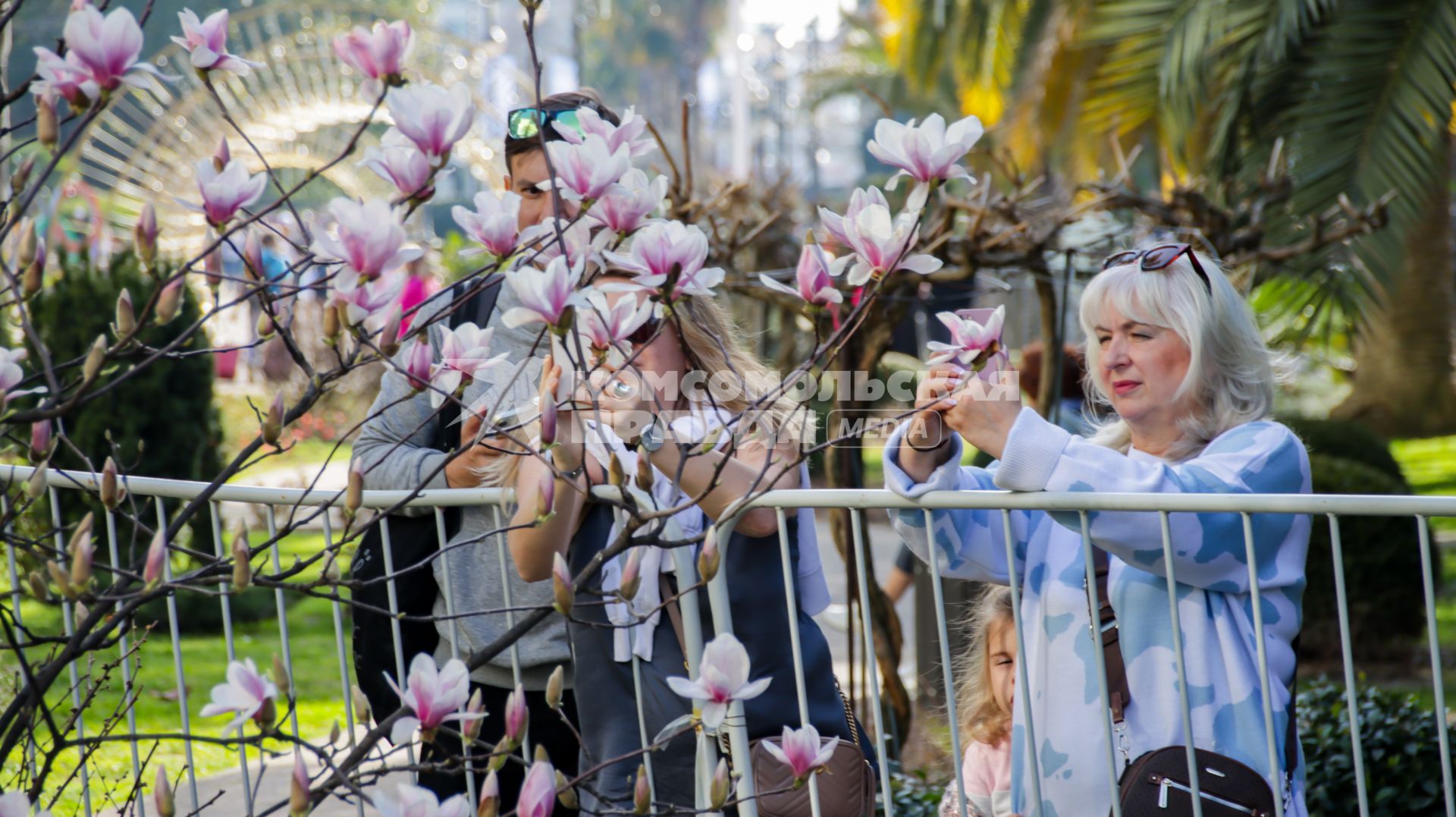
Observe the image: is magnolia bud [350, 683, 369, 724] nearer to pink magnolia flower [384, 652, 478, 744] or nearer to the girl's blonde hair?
pink magnolia flower [384, 652, 478, 744]

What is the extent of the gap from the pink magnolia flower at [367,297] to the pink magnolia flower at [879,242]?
1.60 feet

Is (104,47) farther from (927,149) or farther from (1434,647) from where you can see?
(1434,647)

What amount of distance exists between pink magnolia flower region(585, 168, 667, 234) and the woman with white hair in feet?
2.01

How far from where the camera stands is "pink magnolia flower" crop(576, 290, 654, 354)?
1.40m

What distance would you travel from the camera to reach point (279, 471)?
458 inches

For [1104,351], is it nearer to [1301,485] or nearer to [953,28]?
[1301,485]

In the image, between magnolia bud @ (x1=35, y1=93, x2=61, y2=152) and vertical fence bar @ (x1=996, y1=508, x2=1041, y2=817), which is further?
vertical fence bar @ (x1=996, y1=508, x2=1041, y2=817)

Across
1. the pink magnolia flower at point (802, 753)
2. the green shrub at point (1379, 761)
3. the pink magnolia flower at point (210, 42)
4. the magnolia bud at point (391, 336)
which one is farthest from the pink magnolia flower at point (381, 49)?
the green shrub at point (1379, 761)

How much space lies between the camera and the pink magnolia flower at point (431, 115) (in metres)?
1.25

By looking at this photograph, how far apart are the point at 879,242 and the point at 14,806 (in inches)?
39.8

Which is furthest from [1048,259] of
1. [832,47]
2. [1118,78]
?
[832,47]

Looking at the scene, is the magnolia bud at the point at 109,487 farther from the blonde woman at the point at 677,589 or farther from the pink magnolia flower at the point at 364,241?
the blonde woman at the point at 677,589

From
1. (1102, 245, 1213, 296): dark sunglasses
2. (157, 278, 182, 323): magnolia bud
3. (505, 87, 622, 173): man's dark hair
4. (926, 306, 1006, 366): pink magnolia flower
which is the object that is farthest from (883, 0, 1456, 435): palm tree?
(157, 278, 182, 323): magnolia bud

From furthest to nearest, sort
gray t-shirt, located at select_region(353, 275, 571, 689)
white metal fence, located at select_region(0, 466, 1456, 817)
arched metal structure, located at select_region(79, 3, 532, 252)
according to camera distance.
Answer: arched metal structure, located at select_region(79, 3, 532, 252)
gray t-shirt, located at select_region(353, 275, 571, 689)
white metal fence, located at select_region(0, 466, 1456, 817)
